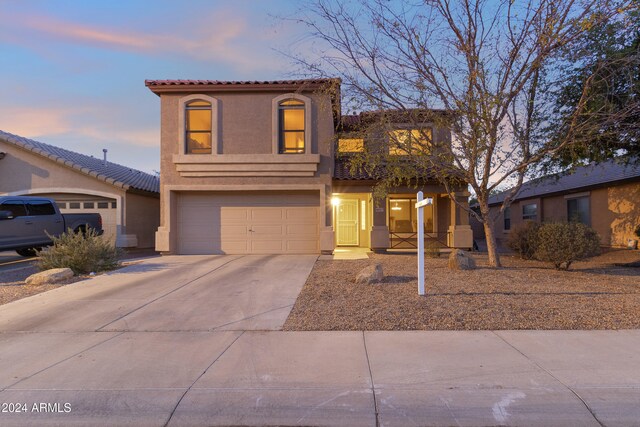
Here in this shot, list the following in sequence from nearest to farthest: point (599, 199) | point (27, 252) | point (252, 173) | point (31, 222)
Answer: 1. point (31, 222)
2. point (252, 173)
3. point (27, 252)
4. point (599, 199)

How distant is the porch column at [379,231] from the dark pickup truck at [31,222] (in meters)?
9.57

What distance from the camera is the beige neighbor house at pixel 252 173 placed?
560 inches

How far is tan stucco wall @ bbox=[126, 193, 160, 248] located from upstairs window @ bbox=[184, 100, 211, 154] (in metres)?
3.62

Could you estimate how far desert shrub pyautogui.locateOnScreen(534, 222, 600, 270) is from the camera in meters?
10.7

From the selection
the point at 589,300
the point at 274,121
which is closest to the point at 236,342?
the point at 589,300

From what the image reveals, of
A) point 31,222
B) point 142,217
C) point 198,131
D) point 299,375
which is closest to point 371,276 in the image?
point 299,375

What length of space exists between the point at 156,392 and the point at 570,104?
12.0 m

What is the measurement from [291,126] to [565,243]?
917 cm

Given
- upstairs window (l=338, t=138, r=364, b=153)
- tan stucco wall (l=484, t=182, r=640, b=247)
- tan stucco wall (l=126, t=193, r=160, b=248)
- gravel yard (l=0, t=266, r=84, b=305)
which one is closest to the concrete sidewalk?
gravel yard (l=0, t=266, r=84, b=305)

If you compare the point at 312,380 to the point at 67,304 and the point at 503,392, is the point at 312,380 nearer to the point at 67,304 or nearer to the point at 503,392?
the point at 503,392

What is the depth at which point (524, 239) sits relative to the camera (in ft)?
41.0

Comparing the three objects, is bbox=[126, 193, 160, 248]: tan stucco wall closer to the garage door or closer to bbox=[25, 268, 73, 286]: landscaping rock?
the garage door

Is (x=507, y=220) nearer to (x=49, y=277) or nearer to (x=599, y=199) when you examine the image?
(x=599, y=199)

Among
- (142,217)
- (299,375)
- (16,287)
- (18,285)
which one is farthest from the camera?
(142,217)
